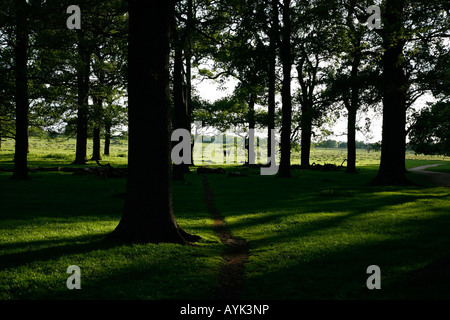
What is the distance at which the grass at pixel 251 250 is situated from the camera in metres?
5.76

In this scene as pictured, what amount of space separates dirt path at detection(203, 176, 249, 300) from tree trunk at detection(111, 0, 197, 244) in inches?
73.4

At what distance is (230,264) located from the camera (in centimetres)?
770

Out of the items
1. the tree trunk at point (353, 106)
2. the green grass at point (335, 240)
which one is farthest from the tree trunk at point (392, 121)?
the green grass at point (335, 240)

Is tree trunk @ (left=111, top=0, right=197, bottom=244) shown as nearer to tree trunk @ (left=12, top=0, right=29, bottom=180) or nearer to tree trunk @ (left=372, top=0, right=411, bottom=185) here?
tree trunk @ (left=12, top=0, right=29, bottom=180)

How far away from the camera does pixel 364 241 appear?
29.7 ft

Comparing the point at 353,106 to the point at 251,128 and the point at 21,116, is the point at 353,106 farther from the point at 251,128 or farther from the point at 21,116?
the point at 21,116

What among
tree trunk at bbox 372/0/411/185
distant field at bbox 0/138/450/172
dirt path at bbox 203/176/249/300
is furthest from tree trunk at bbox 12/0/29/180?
tree trunk at bbox 372/0/411/185

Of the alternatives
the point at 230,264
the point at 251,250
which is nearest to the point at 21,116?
the point at 251,250

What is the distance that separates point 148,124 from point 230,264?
3.88 metres

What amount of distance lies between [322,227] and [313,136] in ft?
116

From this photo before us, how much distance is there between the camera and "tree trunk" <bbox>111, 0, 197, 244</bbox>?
8445 millimetres

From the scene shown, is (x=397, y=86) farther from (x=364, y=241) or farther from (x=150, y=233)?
(x=150, y=233)

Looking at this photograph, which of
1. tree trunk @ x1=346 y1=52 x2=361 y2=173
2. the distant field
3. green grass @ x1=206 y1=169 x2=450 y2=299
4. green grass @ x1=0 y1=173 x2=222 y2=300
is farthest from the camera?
the distant field

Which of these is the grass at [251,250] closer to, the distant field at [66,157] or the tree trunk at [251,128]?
the distant field at [66,157]
